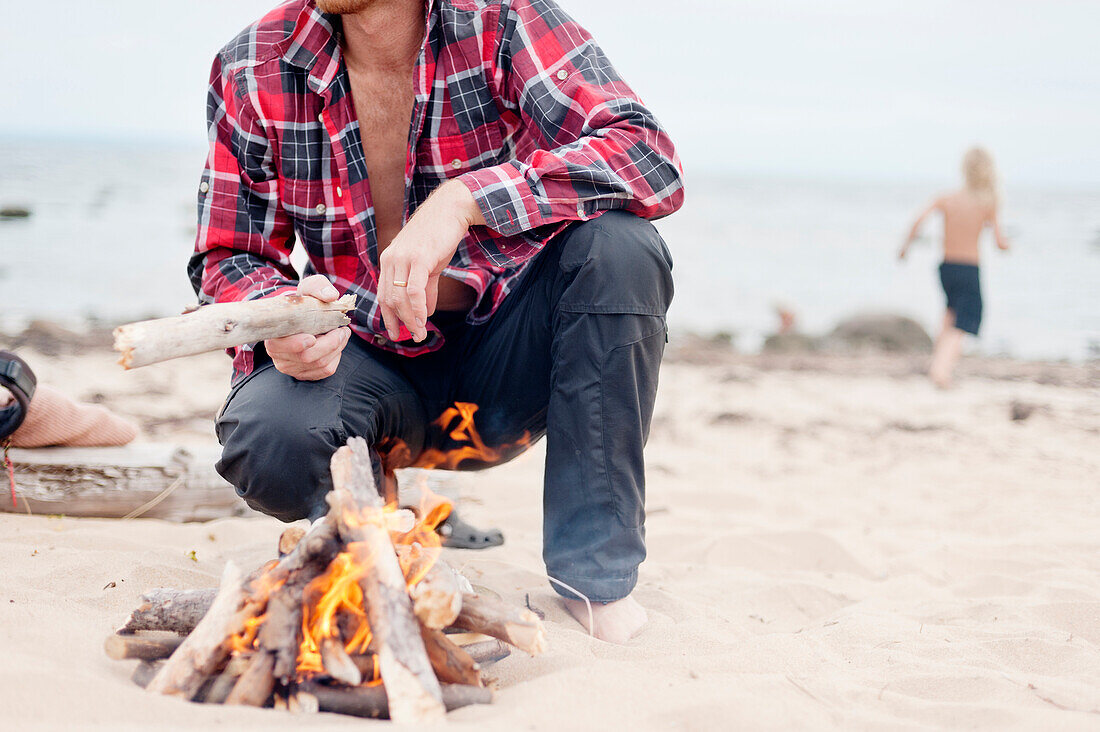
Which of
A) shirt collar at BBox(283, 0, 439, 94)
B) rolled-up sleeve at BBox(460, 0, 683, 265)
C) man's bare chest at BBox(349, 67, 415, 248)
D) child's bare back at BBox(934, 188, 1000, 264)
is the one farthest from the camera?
child's bare back at BBox(934, 188, 1000, 264)

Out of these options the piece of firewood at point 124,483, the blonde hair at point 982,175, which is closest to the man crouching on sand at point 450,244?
the piece of firewood at point 124,483

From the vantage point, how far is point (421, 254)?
6.33 ft

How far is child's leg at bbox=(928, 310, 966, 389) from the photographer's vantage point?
6973mm

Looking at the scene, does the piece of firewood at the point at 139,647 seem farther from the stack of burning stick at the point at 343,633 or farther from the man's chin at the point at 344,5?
the man's chin at the point at 344,5

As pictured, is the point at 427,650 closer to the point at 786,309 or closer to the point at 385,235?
the point at 385,235

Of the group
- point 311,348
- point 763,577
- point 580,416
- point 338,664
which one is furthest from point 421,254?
point 763,577

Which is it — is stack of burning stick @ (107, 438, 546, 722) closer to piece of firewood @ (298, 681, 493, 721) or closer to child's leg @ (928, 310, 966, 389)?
piece of firewood @ (298, 681, 493, 721)

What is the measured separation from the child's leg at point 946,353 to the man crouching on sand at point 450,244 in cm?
544

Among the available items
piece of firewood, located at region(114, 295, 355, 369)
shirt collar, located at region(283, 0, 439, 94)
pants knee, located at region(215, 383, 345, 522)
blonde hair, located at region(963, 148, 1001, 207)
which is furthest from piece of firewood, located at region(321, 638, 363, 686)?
blonde hair, located at region(963, 148, 1001, 207)

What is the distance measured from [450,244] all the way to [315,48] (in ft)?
2.70

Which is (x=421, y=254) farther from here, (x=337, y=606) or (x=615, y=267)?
(x=337, y=606)

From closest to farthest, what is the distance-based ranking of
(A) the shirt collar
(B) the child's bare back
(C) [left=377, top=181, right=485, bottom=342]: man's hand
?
1. (C) [left=377, top=181, right=485, bottom=342]: man's hand
2. (A) the shirt collar
3. (B) the child's bare back

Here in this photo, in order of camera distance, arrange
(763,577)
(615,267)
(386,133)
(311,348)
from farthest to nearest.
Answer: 1. (763,577)
2. (386,133)
3. (615,267)
4. (311,348)

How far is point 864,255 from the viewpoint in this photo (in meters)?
22.3
